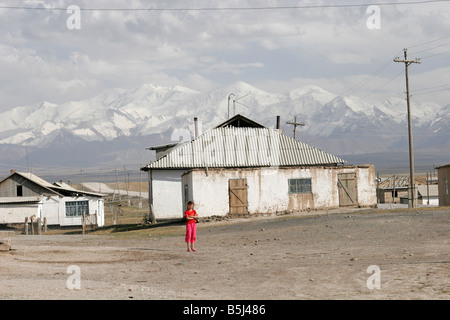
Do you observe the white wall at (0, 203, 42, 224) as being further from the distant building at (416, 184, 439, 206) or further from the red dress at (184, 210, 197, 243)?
the distant building at (416, 184, 439, 206)

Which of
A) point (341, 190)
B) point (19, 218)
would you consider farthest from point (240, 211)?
point (19, 218)

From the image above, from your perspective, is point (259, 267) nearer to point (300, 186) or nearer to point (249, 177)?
point (249, 177)

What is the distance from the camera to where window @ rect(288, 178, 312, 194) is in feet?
124

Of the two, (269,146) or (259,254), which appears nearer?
(259,254)

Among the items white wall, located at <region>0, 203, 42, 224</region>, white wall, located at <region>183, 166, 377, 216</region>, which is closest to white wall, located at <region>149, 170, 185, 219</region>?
white wall, located at <region>183, 166, 377, 216</region>

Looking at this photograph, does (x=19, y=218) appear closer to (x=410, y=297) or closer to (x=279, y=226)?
(x=279, y=226)

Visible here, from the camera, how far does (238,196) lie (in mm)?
36750

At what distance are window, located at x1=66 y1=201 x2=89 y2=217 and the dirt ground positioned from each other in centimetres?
3021

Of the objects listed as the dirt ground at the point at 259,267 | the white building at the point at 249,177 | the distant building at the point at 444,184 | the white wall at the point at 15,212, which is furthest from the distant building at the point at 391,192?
the dirt ground at the point at 259,267

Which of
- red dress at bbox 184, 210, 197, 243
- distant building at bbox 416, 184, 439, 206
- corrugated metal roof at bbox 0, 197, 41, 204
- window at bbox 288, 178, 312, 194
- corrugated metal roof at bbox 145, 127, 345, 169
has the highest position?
corrugated metal roof at bbox 145, 127, 345, 169

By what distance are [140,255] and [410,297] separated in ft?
32.9

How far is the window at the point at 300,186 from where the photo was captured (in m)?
37.8

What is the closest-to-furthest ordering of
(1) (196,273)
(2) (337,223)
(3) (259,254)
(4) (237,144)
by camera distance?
(1) (196,273), (3) (259,254), (2) (337,223), (4) (237,144)
